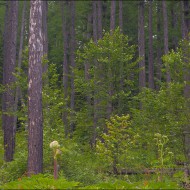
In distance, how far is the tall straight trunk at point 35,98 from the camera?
10.2m

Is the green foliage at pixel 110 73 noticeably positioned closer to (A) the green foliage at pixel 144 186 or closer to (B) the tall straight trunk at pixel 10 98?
(B) the tall straight trunk at pixel 10 98

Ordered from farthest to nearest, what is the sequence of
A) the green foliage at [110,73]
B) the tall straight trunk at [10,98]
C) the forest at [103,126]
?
1. the green foliage at [110,73]
2. the tall straight trunk at [10,98]
3. the forest at [103,126]

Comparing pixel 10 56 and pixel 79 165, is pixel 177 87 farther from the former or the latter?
pixel 10 56

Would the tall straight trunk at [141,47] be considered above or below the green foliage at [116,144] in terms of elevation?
above

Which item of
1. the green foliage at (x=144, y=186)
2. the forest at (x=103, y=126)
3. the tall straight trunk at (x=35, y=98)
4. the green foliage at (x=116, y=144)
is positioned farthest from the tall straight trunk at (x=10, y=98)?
the green foliage at (x=144, y=186)

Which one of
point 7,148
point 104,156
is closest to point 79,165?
point 104,156

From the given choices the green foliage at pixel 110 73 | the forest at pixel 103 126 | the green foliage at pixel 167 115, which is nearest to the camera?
the forest at pixel 103 126

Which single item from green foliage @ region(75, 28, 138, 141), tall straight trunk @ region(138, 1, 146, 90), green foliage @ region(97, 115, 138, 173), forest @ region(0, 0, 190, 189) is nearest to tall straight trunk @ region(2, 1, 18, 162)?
forest @ region(0, 0, 190, 189)

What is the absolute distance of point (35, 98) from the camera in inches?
408

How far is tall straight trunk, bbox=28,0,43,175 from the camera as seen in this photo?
10.2 m

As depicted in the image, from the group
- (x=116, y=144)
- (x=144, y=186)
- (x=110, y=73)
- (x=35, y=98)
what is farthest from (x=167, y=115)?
(x=144, y=186)

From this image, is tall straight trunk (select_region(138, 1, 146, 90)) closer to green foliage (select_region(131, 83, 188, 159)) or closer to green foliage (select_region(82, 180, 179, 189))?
green foliage (select_region(131, 83, 188, 159))

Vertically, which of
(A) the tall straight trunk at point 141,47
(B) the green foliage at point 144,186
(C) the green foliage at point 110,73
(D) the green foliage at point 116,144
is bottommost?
(B) the green foliage at point 144,186

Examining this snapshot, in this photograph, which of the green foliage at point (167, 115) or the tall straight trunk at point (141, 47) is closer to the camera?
the green foliage at point (167, 115)
